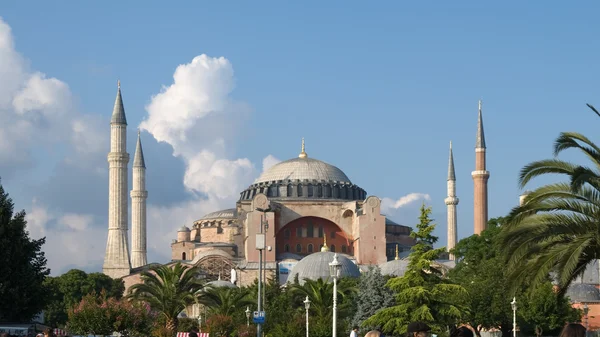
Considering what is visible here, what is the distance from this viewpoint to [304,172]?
89688 millimetres

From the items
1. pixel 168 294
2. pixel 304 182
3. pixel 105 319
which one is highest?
pixel 304 182

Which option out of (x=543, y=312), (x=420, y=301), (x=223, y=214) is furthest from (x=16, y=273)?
(x=223, y=214)

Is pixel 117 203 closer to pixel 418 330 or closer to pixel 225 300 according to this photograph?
pixel 225 300

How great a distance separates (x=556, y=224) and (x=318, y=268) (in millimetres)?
52685

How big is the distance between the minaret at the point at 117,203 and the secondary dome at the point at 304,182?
52.1ft

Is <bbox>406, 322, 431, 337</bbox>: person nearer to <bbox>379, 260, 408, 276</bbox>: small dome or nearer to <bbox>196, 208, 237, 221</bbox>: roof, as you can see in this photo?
<bbox>379, 260, 408, 276</bbox>: small dome

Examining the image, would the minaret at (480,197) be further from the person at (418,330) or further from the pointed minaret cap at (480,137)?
the person at (418,330)

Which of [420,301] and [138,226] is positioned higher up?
[138,226]

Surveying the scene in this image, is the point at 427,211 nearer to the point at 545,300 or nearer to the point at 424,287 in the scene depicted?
the point at 424,287

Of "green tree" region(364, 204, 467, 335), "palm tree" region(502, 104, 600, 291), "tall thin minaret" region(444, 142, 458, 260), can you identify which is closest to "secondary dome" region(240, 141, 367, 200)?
"tall thin minaret" region(444, 142, 458, 260)

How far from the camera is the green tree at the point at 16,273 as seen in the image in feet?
102

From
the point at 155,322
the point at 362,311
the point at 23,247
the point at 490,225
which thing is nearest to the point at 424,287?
the point at 362,311

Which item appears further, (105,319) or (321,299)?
(321,299)

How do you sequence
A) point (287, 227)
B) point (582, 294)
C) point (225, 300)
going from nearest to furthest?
point (225, 300)
point (582, 294)
point (287, 227)
